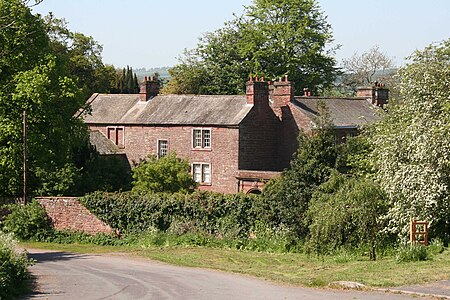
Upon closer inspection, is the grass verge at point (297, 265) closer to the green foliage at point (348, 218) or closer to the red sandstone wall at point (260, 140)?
the green foliage at point (348, 218)

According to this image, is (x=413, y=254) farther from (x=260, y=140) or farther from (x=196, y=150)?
(x=196, y=150)

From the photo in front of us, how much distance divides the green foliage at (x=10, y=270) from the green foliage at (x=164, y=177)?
24.3m

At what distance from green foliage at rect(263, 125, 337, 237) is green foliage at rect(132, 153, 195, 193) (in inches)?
448

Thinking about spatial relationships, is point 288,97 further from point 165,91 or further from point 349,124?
point 165,91

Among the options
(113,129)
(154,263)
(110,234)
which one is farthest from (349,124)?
(154,263)

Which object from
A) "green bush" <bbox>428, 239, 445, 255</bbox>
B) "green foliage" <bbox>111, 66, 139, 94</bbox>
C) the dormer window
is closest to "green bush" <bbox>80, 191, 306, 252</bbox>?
"green bush" <bbox>428, 239, 445, 255</bbox>

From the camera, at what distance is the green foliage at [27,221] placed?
48562mm

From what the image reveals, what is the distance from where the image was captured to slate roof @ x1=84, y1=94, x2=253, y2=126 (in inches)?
2378

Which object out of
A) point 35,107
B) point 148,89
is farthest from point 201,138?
point 35,107

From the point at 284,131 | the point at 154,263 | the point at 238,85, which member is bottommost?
the point at 154,263

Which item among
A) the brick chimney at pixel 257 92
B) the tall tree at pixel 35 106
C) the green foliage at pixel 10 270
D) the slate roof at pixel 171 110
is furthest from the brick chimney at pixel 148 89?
the green foliage at pixel 10 270

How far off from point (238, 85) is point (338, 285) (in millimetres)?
63843

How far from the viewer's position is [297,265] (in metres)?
35.1

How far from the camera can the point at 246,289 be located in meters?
26.4
